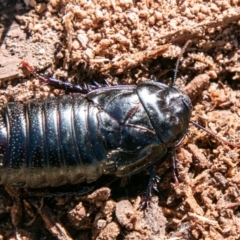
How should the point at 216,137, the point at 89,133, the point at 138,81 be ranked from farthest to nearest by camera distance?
the point at 138,81, the point at 216,137, the point at 89,133

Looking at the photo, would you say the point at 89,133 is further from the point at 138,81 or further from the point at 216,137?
the point at 216,137

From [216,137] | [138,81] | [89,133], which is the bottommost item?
[216,137]

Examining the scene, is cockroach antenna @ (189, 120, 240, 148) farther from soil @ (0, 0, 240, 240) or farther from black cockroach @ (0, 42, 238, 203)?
black cockroach @ (0, 42, 238, 203)

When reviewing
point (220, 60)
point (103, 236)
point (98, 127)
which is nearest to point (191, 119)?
point (220, 60)

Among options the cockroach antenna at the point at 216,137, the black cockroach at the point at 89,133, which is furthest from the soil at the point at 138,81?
the black cockroach at the point at 89,133

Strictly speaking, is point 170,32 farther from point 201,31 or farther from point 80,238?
point 80,238

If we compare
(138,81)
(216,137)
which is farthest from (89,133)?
(216,137)
